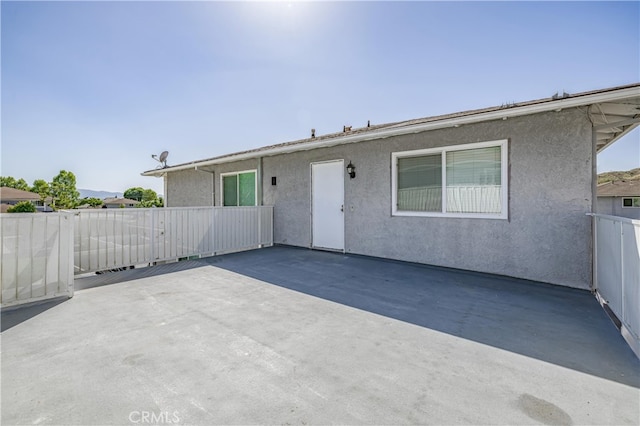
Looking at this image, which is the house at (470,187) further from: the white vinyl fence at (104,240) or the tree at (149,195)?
the tree at (149,195)

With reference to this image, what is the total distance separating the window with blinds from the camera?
931 cm

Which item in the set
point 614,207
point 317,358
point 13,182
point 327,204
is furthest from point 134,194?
point 614,207

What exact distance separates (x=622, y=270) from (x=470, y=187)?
9.03 feet

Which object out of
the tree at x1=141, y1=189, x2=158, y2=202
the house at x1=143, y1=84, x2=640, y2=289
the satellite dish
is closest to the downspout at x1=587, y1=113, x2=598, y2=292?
the house at x1=143, y1=84, x2=640, y2=289

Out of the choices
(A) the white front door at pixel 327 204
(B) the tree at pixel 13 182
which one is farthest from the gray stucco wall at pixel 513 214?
(B) the tree at pixel 13 182

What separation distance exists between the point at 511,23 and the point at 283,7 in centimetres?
509

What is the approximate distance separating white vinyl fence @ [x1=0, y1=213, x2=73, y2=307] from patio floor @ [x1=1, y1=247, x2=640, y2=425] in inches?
10.2

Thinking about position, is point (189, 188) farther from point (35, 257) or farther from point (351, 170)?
point (35, 257)

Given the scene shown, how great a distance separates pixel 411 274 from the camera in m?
5.11

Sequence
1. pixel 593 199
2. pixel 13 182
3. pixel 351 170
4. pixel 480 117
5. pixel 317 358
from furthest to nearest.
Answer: pixel 13 182 < pixel 351 170 < pixel 480 117 < pixel 593 199 < pixel 317 358

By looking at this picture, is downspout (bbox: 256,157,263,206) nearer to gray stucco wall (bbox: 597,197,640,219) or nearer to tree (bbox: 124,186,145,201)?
gray stucco wall (bbox: 597,197,640,219)

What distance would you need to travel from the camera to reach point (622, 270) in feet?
9.20

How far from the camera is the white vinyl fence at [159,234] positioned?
4949 mm

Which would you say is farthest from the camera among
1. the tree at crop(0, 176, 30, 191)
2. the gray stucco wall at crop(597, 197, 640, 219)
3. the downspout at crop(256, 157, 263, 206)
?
the tree at crop(0, 176, 30, 191)
